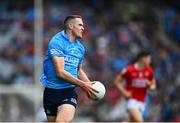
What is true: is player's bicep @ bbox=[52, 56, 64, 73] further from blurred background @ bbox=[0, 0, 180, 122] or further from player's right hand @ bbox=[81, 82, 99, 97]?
blurred background @ bbox=[0, 0, 180, 122]

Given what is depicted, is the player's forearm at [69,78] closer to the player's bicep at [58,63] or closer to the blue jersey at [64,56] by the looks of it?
the player's bicep at [58,63]

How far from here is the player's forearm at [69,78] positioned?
1030 centimetres

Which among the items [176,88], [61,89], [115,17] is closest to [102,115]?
[176,88]

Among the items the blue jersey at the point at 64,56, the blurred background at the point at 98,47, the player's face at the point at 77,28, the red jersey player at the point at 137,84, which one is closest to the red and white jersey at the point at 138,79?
the red jersey player at the point at 137,84

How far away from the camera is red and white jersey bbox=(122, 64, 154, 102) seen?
15.4m

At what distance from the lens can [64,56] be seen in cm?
1071

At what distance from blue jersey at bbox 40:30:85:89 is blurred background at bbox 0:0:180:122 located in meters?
8.54

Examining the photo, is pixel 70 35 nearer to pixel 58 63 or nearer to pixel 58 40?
pixel 58 40

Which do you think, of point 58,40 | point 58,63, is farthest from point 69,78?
point 58,40

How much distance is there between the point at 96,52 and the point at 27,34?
7.04 feet

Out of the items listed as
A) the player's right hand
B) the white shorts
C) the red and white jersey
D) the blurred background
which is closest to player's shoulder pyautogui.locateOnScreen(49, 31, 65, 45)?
Answer: the player's right hand

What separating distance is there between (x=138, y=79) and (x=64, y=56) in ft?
16.0

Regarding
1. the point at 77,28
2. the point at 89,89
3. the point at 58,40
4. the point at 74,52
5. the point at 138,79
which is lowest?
the point at 138,79

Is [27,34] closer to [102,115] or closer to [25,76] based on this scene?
[25,76]
